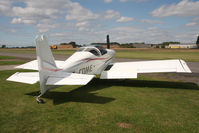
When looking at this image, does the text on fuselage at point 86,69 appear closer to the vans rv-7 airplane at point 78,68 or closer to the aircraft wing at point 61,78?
the vans rv-7 airplane at point 78,68

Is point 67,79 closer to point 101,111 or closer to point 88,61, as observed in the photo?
point 101,111

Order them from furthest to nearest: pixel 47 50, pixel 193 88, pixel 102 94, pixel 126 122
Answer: pixel 193 88
pixel 102 94
pixel 47 50
pixel 126 122

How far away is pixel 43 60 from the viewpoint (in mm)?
5598

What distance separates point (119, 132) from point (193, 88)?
19.7 ft

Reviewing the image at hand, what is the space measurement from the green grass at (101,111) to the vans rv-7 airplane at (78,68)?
880 millimetres

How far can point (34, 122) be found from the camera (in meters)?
4.55

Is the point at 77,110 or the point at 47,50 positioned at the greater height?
the point at 47,50

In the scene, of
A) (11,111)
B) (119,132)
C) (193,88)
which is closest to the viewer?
(119,132)

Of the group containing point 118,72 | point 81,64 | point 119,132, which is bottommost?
point 119,132

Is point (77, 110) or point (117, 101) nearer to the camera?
point (77, 110)

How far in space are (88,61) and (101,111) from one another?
11.8 ft

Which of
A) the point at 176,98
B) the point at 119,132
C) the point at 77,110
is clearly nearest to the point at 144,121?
the point at 119,132

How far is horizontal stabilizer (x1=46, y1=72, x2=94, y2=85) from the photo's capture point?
17.2ft

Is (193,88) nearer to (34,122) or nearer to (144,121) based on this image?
(144,121)
